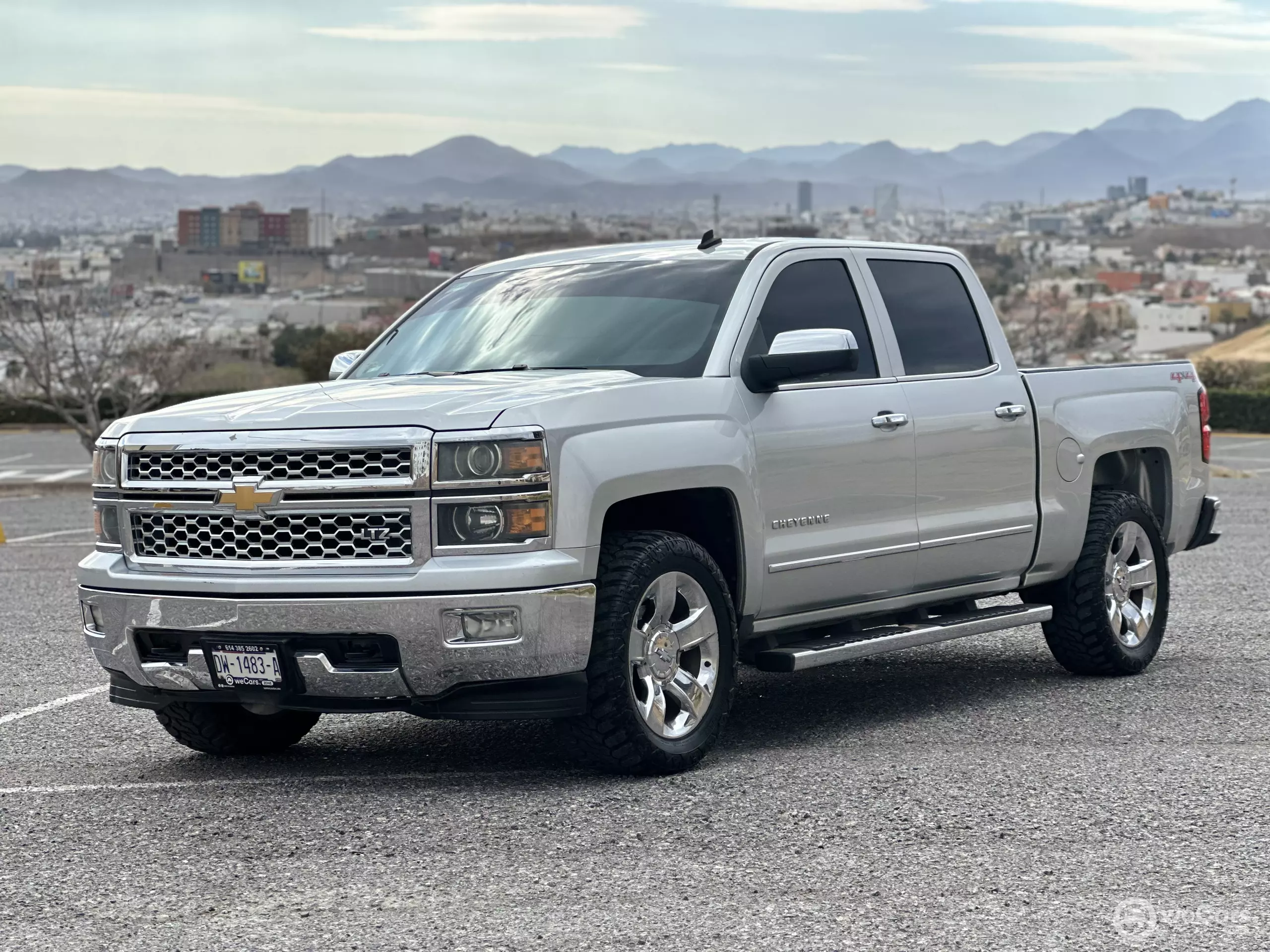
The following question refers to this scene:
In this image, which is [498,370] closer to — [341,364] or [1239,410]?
[341,364]

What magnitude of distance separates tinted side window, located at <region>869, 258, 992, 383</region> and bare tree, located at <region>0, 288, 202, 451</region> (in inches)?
1131

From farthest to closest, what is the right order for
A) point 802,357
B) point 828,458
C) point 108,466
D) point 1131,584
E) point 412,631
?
point 1131,584, point 828,458, point 802,357, point 108,466, point 412,631

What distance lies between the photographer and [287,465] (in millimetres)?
6188

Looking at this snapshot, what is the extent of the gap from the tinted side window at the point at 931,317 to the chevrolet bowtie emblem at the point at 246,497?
318cm

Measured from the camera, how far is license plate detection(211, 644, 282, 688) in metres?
6.21

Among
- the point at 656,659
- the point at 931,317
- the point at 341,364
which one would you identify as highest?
the point at 931,317

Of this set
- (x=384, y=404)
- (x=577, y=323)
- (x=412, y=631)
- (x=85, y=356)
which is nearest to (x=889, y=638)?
(x=577, y=323)

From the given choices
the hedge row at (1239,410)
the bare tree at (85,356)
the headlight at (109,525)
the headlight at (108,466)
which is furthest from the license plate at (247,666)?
the hedge row at (1239,410)

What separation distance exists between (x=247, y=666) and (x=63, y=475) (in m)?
31.2

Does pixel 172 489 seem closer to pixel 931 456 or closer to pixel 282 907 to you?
pixel 282 907

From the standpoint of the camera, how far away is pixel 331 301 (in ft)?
424

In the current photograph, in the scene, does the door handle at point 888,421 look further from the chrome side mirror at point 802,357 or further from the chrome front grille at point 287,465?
the chrome front grille at point 287,465

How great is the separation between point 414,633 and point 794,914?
1.81m

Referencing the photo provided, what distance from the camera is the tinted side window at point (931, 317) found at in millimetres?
8211
